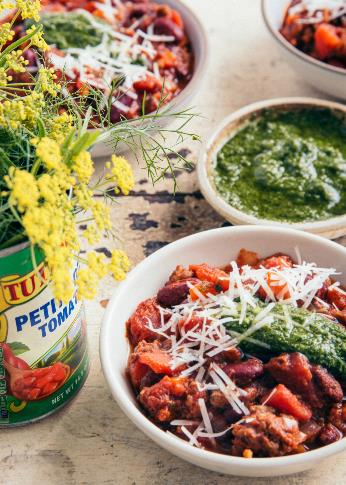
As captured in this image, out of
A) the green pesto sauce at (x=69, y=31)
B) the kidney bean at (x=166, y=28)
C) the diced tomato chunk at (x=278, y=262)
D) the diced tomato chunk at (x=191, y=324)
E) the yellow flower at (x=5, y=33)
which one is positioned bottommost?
the diced tomato chunk at (x=278, y=262)

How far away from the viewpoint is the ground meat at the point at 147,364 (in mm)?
1537

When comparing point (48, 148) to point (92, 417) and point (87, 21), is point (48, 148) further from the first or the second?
point (87, 21)

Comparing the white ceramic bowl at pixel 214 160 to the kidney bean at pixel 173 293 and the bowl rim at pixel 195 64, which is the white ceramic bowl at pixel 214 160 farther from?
the kidney bean at pixel 173 293

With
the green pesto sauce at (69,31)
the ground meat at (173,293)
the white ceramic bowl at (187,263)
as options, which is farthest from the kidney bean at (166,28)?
the ground meat at (173,293)

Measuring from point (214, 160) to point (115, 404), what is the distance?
2.69 feet

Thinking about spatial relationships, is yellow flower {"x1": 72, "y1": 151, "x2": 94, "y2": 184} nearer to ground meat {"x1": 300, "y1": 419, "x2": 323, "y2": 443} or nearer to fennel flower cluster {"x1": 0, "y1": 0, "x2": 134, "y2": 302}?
fennel flower cluster {"x1": 0, "y1": 0, "x2": 134, "y2": 302}

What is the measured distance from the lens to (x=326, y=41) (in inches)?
96.2

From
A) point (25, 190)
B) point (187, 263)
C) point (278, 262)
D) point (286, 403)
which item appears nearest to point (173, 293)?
point (187, 263)

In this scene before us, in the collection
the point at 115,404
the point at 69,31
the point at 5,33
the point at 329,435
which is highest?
the point at 5,33

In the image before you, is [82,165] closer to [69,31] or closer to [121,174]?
[121,174]

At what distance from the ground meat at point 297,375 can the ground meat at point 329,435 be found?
0.14ft

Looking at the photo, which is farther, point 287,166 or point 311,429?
point 287,166

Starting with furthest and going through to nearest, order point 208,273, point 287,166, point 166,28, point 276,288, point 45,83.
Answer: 1. point 166,28
2. point 287,166
3. point 208,273
4. point 276,288
5. point 45,83

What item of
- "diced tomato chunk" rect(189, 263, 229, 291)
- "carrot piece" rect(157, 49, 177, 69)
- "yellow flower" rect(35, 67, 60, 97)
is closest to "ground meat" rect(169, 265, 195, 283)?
"diced tomato chunk" rect(189, 263, 229, 291)
